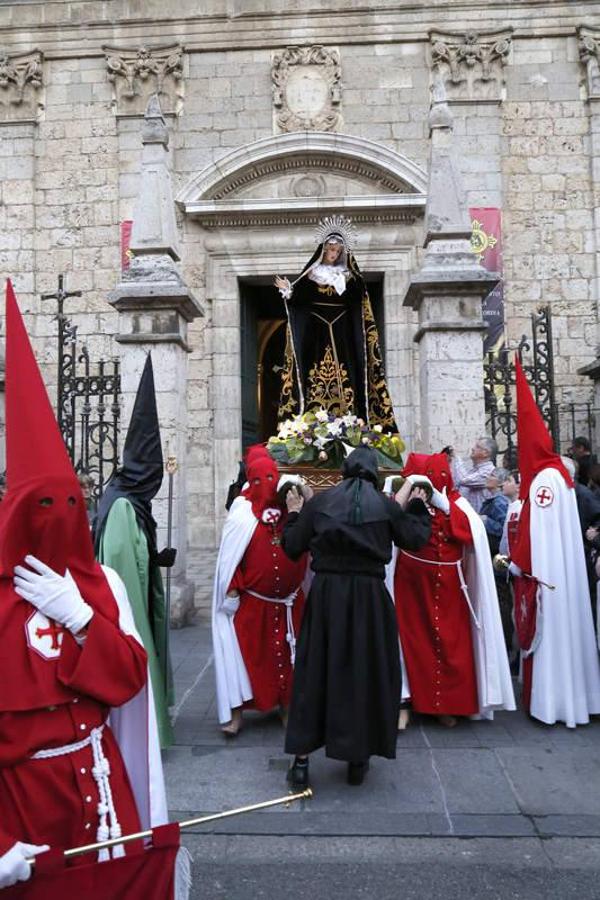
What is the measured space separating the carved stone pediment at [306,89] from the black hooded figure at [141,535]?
28.7ft

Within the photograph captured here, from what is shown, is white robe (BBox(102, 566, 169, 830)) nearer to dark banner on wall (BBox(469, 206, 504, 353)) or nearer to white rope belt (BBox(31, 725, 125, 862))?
white rope belt (BBox(31, 725, 125, 862))

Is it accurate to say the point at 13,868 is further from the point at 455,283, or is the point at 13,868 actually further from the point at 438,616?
the point at 455,283

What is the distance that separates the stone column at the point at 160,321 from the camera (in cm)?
793

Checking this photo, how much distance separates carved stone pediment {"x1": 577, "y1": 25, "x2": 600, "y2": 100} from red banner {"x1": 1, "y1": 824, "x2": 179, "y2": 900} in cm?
1291

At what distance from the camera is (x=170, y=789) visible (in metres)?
4.23

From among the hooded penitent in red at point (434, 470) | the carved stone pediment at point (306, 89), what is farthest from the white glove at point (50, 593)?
the carved stone pediment at point (306, 89)

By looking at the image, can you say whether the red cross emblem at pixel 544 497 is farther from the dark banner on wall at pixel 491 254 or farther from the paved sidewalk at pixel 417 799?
the dark banner on wall at pixel 491 254

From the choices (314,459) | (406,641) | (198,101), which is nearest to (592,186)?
(198,101)

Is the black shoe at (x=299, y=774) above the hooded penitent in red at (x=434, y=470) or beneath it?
beneath

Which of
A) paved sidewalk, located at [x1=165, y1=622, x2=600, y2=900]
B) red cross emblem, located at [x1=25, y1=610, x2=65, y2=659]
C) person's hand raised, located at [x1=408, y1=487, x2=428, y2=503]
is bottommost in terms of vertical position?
paved sidewalk, located at [x1=165, y1=622, x2=600, y2=900]

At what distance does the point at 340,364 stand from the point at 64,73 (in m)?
8.43

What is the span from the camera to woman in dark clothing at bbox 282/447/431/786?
4.11m

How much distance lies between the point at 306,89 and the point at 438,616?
385 inches

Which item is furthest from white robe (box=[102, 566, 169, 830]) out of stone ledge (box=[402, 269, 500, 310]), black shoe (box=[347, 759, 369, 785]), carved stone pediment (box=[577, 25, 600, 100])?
carved stone pediment (box=[577, 25, 600, 100])
